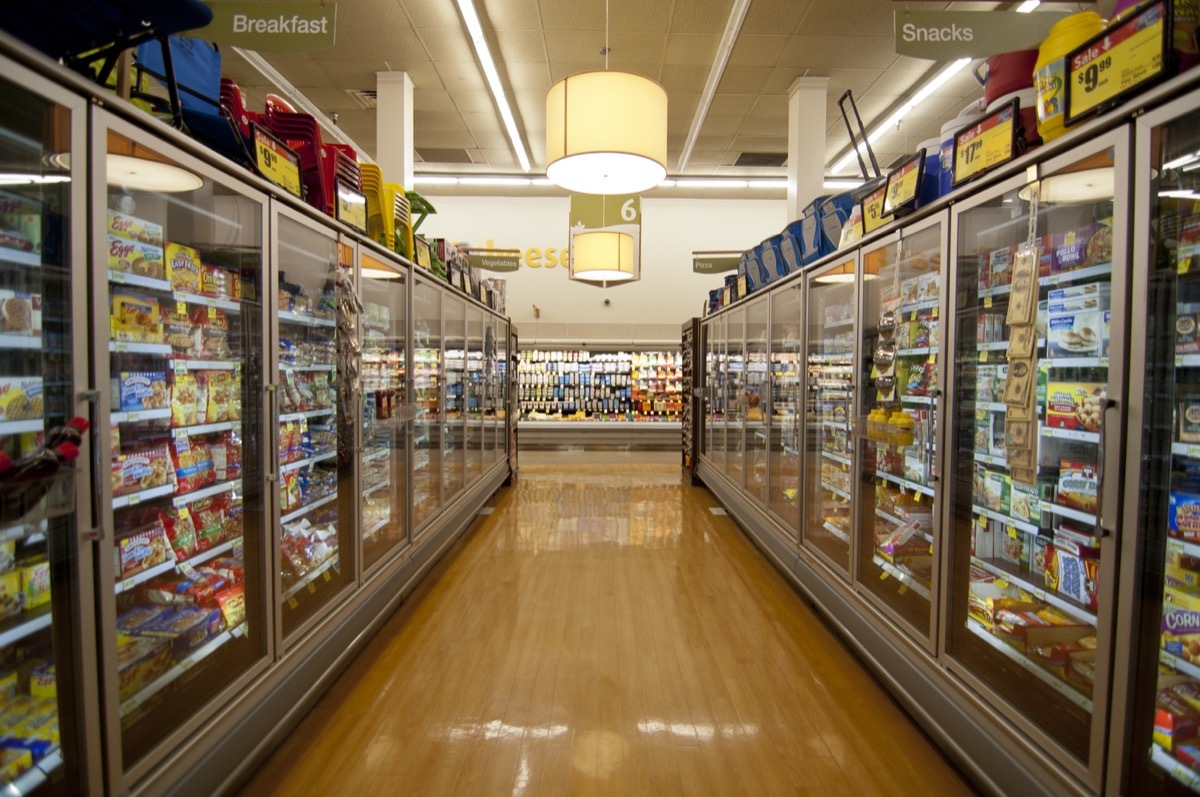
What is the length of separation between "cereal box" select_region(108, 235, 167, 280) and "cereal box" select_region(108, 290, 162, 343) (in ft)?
0.25

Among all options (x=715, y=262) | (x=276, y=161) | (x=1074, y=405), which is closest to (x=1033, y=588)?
(x=1074, y=405)

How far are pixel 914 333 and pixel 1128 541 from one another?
1.53 metres

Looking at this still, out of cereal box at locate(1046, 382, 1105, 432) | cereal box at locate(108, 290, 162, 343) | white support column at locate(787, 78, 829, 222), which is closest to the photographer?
cereal box at locate(108, 290, 162, 343)

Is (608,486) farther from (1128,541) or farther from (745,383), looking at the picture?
(1128,541)

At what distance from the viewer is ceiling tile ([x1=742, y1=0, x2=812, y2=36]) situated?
5906 mm

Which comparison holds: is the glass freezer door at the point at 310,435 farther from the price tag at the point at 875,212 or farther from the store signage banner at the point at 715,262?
the store signage banner at the point at 715,262

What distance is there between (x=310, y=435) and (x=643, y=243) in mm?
10249

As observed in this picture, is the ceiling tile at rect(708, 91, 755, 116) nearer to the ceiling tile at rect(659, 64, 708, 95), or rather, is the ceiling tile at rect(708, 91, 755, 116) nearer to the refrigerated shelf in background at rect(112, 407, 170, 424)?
the ceiling tile at rect(659, 64, 708, 95)

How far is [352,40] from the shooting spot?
6.66 m

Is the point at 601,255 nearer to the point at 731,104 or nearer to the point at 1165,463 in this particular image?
the point at 731,104

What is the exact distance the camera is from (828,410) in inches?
167

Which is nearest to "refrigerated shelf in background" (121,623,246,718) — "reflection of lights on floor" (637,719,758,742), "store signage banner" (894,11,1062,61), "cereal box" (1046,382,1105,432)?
"reflection of lights on floor" (637,719,758,742)

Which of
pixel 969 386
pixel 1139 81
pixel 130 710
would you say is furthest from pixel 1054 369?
pixel 130 710

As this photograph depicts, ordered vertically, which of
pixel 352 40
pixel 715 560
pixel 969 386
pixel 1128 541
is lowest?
pixel 715 560
